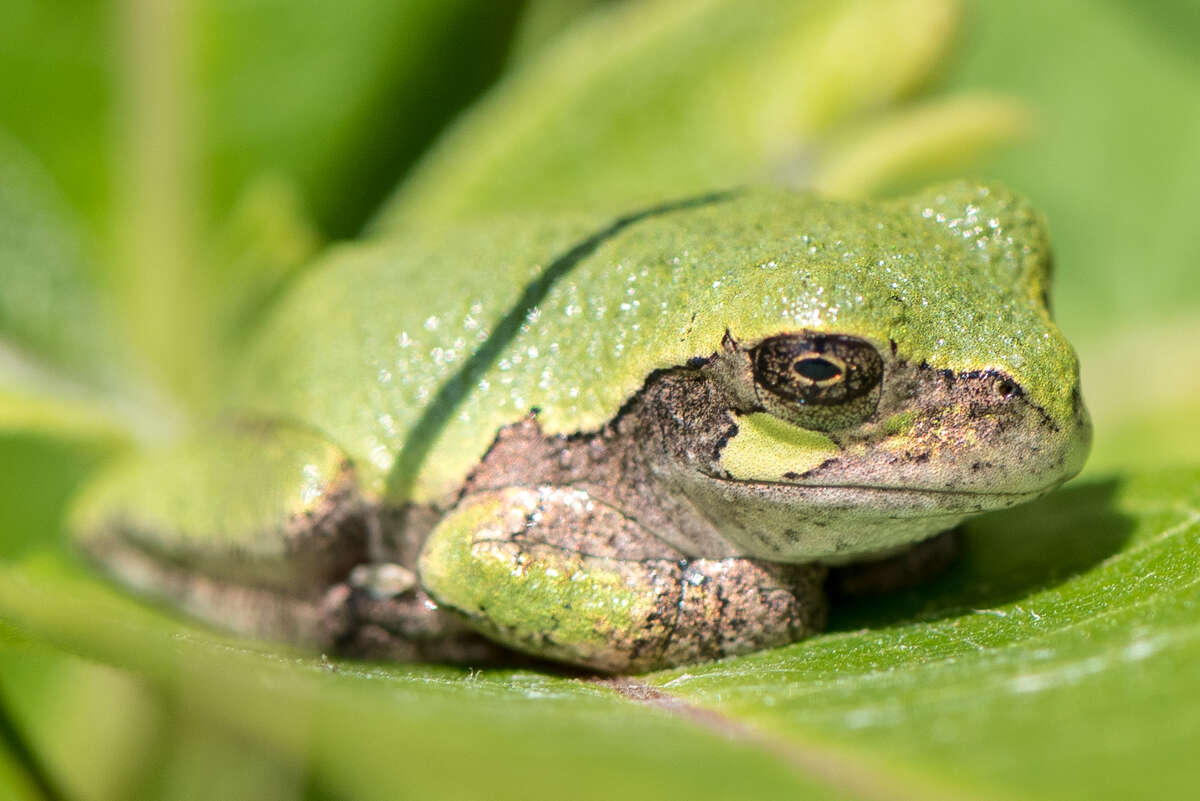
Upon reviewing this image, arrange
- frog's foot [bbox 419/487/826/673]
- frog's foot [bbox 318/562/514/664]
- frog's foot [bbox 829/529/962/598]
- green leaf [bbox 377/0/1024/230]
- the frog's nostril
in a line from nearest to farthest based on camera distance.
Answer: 1. the frog's nostril
2. frog's foot [bbox 419/487/826/673]
3. frog's foot [bbox 829/529/962/598]
4. frog's foot [bbox 318/562/514/664]
5. green leaf [bbox 377/0/1024/230]

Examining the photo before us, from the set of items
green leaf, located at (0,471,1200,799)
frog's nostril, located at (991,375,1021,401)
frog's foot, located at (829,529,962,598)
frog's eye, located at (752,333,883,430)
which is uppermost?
frog's nostril, located at (991,375,1021,401)

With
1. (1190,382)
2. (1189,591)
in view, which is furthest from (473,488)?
(1190,382)

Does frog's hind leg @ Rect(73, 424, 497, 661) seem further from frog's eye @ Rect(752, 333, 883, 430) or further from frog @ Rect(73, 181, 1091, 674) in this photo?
frog's eye @ Rect(752, 333, 883, 430)

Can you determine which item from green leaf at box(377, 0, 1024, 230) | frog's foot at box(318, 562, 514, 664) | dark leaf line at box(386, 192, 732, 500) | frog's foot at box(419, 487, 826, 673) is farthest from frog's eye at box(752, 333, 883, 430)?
green leaf at box(377, 0, 1024, 230)

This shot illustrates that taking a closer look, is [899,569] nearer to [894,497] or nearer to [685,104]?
[894,497]

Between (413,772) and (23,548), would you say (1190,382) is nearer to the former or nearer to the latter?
(413,772)

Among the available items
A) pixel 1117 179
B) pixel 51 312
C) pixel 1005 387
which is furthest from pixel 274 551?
pixel 1117 179

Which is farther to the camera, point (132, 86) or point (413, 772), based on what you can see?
point (132, 86)

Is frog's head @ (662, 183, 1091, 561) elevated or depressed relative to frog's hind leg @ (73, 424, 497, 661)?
elevated
